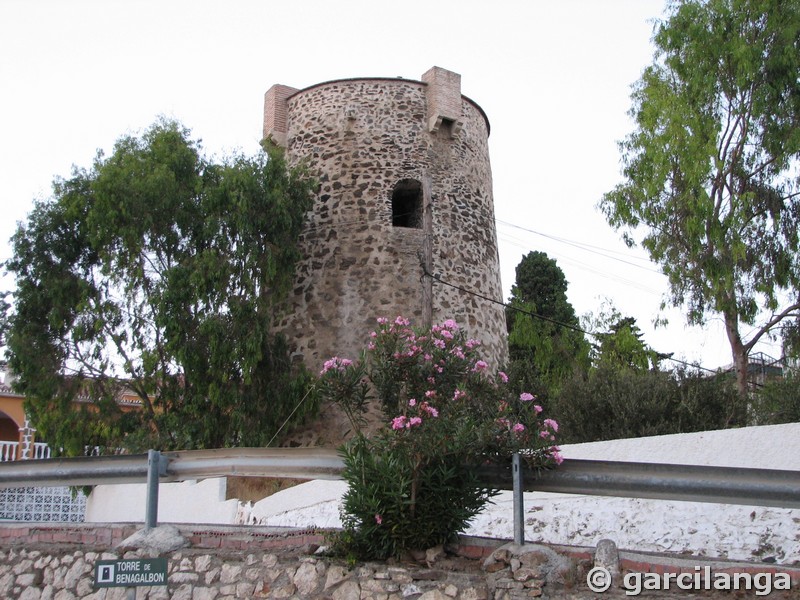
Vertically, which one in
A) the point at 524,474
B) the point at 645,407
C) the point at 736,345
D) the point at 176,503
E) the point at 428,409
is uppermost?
the point at 736,345

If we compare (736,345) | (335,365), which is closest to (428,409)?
(335,365)

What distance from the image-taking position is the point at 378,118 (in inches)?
632

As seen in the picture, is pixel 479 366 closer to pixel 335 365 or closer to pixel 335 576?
pixel 335 365

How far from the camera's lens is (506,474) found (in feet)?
20.3

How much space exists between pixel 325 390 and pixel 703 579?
3.01 metres

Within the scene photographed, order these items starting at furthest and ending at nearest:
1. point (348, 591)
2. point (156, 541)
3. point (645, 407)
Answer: point (645, 407) < point (156, 541) < point (348, 591)

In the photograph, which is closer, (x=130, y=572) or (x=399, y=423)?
(x=130, y=572)

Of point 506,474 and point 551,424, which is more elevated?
point 551,424

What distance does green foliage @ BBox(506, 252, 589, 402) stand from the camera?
69.9 ft

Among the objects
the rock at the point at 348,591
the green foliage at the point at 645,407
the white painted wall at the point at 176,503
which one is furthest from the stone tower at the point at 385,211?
the rock at the point at 348,591

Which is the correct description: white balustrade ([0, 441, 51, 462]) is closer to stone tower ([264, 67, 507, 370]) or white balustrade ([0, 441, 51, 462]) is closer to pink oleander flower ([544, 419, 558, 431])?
stone tower ([264, 67, 507, 370])

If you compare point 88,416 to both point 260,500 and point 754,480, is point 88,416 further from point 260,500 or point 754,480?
point 754,480

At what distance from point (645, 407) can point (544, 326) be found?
1065 centimetres

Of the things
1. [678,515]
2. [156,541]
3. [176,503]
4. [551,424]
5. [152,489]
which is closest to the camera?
[551,424]
